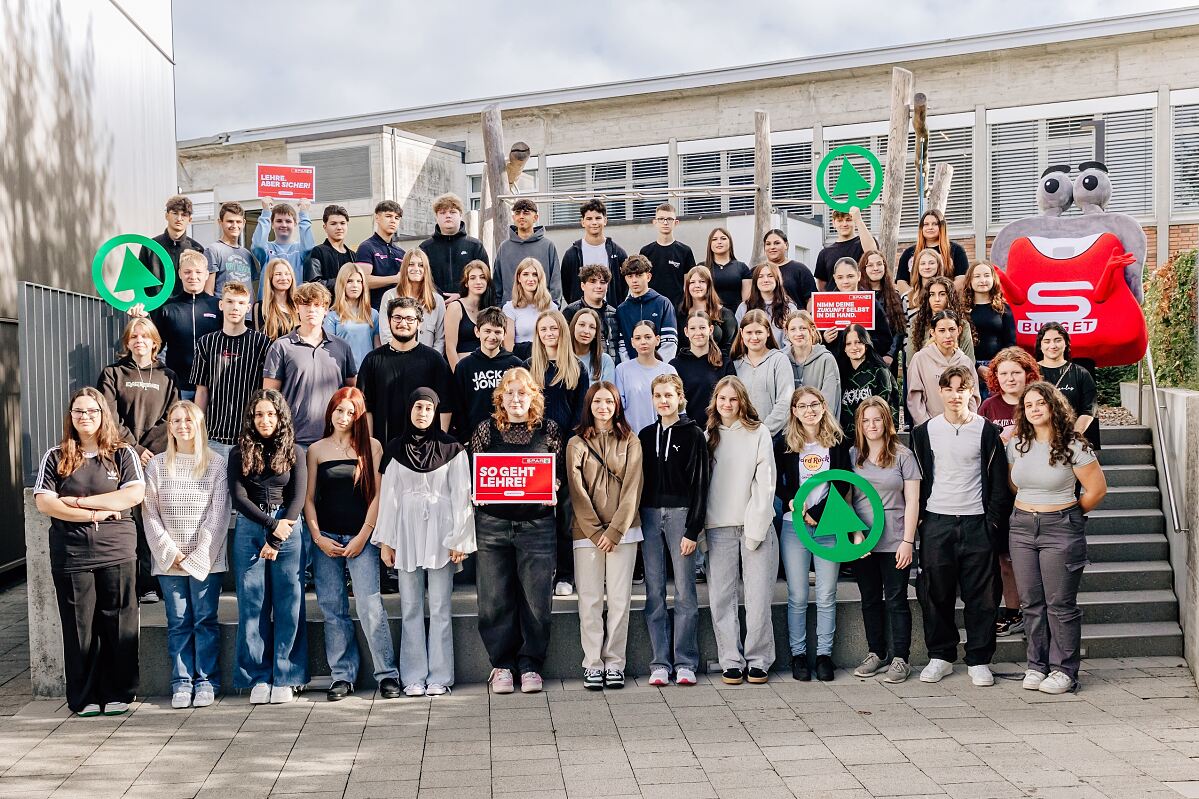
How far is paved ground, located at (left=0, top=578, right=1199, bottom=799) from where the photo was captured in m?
5.43

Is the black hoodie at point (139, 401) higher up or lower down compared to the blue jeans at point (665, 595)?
higher up

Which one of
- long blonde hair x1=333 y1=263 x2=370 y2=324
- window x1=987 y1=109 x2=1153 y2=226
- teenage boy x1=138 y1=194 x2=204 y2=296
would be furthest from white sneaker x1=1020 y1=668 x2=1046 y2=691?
window x1=987 y1=109 x2=1153 y2=226

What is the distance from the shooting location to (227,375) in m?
7.72

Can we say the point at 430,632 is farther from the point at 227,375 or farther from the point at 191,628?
the point at 227,375

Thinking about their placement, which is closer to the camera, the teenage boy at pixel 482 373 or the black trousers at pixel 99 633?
the black trousers at pixel 99 633

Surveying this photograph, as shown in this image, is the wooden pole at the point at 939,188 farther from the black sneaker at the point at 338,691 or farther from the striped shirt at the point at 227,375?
the black sneaker at the point at 338,691

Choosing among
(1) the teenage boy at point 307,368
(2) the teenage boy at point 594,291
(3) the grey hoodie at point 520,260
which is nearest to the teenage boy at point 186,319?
(1) the teenage boy at point 307,368

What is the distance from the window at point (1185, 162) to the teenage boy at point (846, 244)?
14.0m

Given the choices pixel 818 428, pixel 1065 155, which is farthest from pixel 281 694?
pixel 1065 155

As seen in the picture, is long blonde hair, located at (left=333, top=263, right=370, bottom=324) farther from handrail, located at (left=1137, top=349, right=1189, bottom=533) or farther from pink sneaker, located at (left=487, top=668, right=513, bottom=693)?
handrail, located at (left=1137, top=349, right=1189, bottom=533)

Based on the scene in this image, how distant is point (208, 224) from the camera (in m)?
23.5

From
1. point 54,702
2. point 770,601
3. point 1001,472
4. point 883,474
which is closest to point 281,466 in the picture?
point 54,702

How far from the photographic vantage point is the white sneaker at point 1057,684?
22.7 ft

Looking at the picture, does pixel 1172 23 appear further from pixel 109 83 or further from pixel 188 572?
pixel 188 572
